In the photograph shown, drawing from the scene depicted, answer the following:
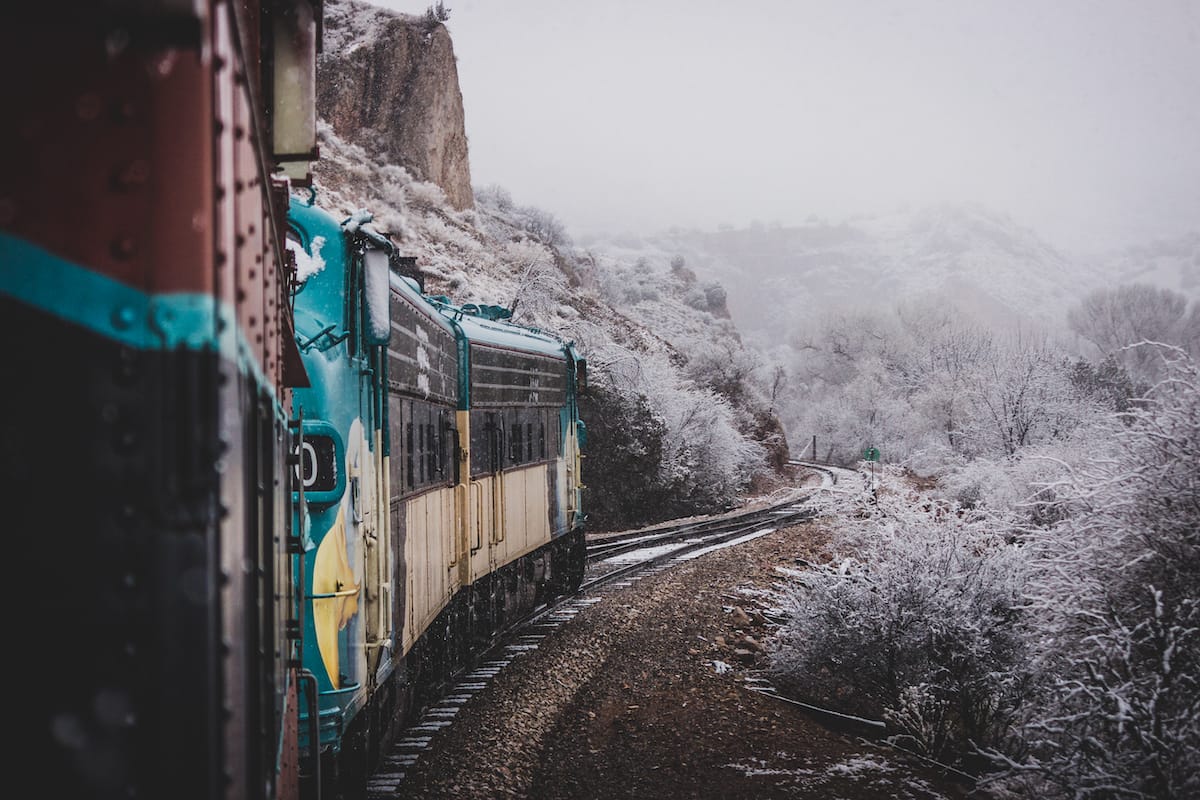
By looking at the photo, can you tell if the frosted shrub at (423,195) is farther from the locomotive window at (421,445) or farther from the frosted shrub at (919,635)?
the locomotive window at (421,445)

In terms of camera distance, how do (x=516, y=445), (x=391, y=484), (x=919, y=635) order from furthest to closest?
(x=516, y=445)
(x=919, y=635)
(x=391, y=484)

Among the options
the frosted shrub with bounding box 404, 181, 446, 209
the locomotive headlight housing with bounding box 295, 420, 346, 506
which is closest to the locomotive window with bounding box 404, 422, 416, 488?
the locomotive headlight housing with bounding box 295, 420, 346, 506

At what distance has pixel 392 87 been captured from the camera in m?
47.6

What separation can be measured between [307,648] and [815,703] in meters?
6.97

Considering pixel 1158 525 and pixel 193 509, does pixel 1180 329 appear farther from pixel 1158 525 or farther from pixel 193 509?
pixel 193 509

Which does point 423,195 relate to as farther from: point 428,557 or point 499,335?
point 428,557

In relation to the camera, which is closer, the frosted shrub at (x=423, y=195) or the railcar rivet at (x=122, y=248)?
the railcar rivet at (x=122, y=248)

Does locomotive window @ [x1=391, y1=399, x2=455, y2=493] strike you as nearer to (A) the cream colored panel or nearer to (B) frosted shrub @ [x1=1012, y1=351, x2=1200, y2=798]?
(A) the cream colored panel

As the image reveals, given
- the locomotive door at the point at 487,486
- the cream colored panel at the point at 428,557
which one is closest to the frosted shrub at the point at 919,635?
the locomotive door at the point at 487,486

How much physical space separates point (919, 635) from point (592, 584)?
6.77 meters

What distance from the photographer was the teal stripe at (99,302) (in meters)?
1.54

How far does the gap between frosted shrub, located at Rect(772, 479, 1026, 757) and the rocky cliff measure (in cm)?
4001

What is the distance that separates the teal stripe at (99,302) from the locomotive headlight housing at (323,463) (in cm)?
427

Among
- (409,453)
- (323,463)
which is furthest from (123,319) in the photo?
(409,453)
